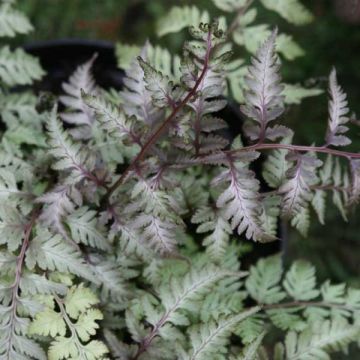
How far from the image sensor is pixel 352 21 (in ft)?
7.31

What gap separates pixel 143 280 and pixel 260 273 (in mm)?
326

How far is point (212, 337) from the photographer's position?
1197mm

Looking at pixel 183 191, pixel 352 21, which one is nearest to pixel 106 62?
pixel 183 191

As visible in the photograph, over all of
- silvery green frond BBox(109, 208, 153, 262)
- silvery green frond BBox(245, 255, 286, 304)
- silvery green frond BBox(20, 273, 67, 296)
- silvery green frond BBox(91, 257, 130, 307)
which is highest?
silvery green frond BBox(109, 208, 153, 262)

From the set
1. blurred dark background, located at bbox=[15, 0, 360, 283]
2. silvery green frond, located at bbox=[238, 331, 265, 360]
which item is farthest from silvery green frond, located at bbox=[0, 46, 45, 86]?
silvery green frond, located at bbox=[238, 331, 265, 360]

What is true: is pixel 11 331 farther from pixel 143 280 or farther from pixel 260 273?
pixel 260 273

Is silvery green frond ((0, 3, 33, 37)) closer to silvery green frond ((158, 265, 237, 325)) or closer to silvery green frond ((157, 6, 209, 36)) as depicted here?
silvery green frond ((157, 6, 209, 36))

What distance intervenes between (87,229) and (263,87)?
20.0 inches

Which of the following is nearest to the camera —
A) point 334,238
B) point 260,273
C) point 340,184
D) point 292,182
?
point 292,182

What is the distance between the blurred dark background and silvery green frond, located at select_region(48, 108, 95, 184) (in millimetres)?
1084

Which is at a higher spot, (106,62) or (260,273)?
(106,62)

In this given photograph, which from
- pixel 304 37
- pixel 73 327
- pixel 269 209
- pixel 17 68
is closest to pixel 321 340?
pixel 269 209

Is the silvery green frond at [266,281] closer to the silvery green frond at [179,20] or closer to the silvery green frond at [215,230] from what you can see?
the silvery green frond at [215,230]

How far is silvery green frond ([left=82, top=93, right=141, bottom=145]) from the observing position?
1.14 metres
